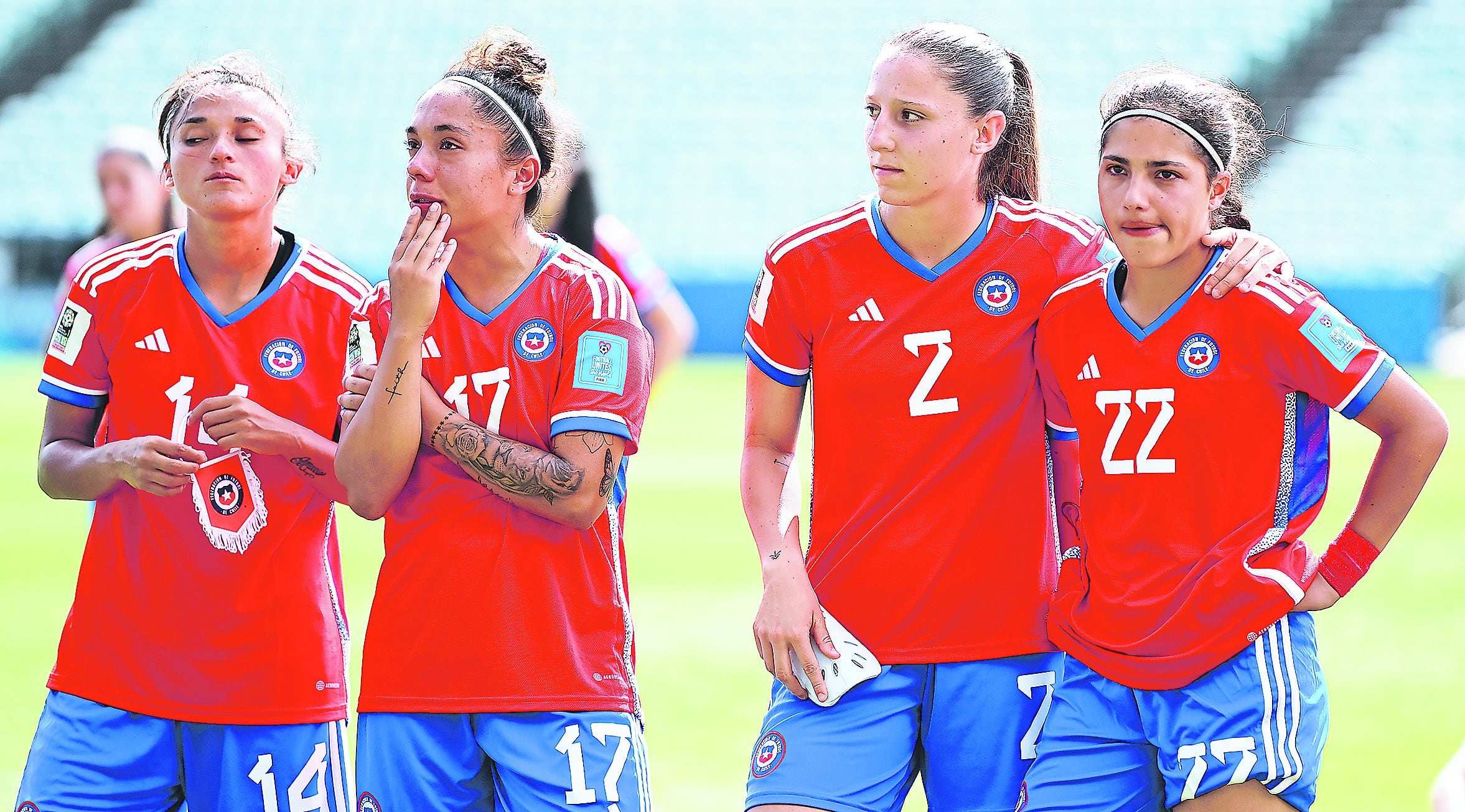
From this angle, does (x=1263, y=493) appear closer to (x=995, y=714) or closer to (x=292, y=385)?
(x=995, y=714)

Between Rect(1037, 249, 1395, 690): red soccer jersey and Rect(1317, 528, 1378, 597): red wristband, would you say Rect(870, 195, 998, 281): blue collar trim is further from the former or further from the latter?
Rect(1317, 528, 1378, 597): red wristband

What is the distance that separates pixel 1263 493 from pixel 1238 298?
1.30ft

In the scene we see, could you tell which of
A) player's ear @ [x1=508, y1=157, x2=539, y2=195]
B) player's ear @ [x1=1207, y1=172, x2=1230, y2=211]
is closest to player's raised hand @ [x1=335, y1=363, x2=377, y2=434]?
player's ear @ [x1=508, y1=157, x2=539, y2=195]

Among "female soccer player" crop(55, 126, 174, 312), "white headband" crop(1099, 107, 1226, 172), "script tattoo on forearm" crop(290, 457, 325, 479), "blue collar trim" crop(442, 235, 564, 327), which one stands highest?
"female soccer player" crop(55, 126, 174, 312)

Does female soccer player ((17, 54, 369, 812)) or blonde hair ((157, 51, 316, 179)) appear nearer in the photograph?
female soccer player ((17, 54, 369, 812))

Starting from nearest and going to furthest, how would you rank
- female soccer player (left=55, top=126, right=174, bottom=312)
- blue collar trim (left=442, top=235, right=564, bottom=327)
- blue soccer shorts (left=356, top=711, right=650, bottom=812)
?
1. blue soccer shorts (left=356, top=711, right=650, bottom=812)
2. blue collar trim (left=442, top=235, right=564, bottom=327)
3. female soccer player (left=55, top=126, right=174, bottom=312)

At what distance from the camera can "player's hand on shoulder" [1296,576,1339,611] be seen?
3105 millimetres


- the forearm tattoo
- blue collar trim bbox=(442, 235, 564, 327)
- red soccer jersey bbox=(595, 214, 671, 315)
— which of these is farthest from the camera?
red soccer jersey bbox=(595, 214, 671, 315)

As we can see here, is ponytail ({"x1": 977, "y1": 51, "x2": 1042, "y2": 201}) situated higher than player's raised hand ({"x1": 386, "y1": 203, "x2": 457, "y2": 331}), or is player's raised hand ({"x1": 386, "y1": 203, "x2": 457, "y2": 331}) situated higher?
ponytail ({"x1": 977, "y1": 51, "x2": 1042, "y2": 201})

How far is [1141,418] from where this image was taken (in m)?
3.18

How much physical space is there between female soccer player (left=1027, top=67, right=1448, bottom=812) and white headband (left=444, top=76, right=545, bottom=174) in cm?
125

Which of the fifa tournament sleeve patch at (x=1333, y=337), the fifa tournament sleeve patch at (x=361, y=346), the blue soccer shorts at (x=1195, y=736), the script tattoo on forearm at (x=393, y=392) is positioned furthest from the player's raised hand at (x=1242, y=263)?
the fifa tournament sleeve patch at (x=361, y=346)

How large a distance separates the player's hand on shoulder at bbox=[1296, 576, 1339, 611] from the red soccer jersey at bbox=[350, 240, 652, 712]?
1.38 metres

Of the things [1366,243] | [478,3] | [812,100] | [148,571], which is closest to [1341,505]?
→ [148,571]
